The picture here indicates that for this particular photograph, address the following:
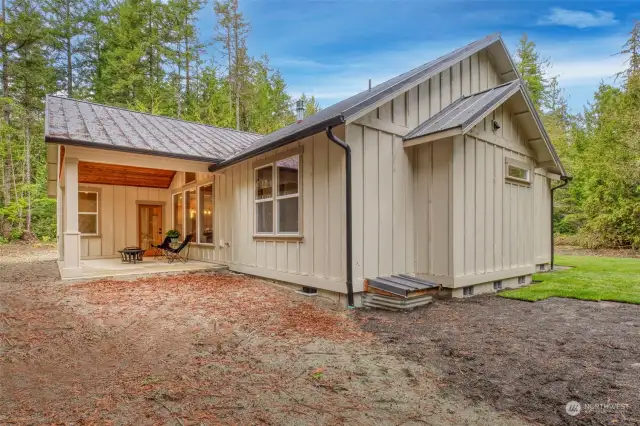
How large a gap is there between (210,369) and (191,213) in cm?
832

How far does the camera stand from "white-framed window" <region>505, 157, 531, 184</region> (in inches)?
256

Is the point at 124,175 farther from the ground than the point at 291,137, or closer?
farther from the ground

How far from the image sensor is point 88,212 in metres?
11.7

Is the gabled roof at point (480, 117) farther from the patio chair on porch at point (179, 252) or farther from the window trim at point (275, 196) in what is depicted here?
the patio chair on porch at point (179, 252)

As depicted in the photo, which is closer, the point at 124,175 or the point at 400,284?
the point at 400,284

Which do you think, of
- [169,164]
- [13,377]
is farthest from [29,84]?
[13,377]

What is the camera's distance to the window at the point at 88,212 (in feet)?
37.9

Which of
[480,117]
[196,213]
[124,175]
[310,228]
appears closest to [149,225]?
[124,175]

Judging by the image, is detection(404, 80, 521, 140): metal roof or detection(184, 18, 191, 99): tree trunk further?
detection(184, 18, 191, 99): tree trunk

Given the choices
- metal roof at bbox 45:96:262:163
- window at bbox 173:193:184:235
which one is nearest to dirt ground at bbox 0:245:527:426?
metal roof at bbox 45:96:262:163

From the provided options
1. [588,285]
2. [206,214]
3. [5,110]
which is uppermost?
[5,110]

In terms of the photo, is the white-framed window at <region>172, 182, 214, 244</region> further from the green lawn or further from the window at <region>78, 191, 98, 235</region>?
the green lawn

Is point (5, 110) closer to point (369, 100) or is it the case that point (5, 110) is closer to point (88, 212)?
point (88, 212)

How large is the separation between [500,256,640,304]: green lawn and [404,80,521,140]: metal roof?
9.81ft
